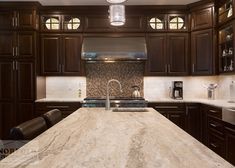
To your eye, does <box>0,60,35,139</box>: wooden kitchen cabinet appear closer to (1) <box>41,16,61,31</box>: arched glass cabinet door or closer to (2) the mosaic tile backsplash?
(1) <box>41,16,61,31</box>: arched glass cabinet door

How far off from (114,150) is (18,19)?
437cm

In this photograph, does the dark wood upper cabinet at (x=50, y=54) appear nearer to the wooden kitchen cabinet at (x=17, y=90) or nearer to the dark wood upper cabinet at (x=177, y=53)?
the wooden kitchen cabinet at (x=17, y=90)

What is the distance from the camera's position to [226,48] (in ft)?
14.8

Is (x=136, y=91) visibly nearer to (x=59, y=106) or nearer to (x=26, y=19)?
(x=59, y=106)

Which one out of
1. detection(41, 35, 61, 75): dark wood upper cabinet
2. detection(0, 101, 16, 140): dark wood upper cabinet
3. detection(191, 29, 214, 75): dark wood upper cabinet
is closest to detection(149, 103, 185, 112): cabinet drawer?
detection(191, 29, 214, 75): dark wood upper cabinet

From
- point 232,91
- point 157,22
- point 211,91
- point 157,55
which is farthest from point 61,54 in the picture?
point 232,91

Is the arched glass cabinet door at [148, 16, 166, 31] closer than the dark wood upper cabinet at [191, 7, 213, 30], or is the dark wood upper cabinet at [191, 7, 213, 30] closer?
the dark wood upper cabinet at [191, 7, 213, 30]

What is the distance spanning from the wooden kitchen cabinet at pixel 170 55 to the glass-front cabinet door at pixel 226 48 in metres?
0.72

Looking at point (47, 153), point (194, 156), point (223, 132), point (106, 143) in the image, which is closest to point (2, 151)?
point (47, 153)

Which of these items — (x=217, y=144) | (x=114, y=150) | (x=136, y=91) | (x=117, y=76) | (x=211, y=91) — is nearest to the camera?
(x=114, y=150)

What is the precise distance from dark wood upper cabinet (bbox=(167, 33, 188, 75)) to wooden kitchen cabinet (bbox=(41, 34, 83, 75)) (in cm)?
174

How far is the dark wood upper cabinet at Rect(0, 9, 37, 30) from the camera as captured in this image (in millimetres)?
5004

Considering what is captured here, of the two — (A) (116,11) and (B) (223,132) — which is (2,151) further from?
(B) (223,132)

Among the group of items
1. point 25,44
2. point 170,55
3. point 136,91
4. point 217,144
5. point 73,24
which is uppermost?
point 73,24
